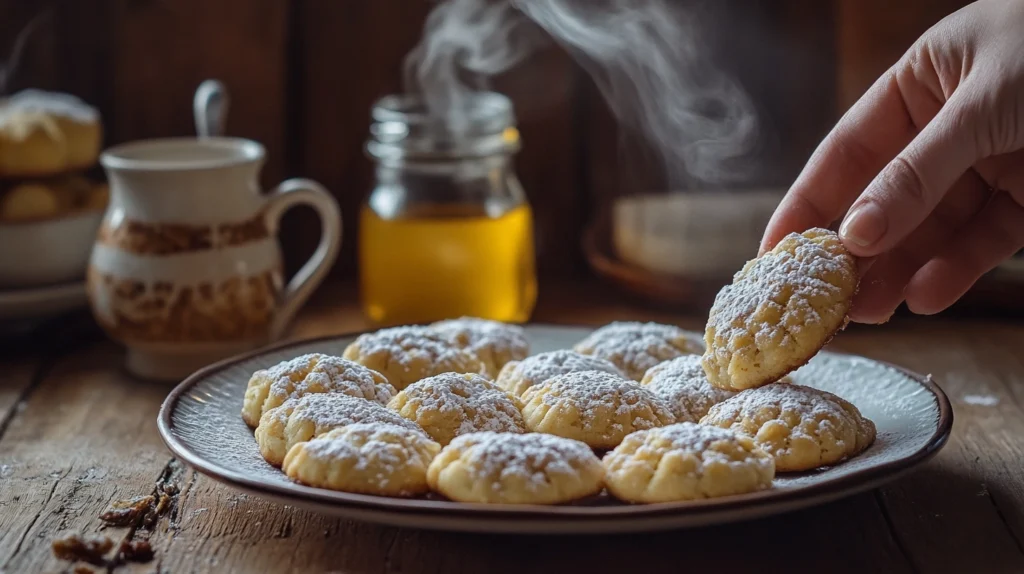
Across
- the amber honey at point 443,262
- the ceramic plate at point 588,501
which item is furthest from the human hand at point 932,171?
the amber honey at point 443,262

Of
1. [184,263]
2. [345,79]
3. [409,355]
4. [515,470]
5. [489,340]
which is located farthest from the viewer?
[345,79]

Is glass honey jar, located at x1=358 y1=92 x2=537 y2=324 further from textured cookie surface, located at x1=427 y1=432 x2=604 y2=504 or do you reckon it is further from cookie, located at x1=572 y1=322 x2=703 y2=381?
textured cookie surface, located at x1=427 y1=432 x2=604 y2=504

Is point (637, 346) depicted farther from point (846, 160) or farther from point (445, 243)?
point (445, 243)

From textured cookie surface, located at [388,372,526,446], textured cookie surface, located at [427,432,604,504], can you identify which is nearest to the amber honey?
textured cookie surface, located at [388,372,526,446]

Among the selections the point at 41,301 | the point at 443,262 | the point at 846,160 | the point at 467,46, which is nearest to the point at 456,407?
the point at 846,160

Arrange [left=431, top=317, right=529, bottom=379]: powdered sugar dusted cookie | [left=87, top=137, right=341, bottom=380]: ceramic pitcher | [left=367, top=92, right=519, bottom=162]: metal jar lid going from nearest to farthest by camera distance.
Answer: [left=431, top=317, right=529, bottom=379]: powdered sugar dusted cookie → [left=87, top=137, right=341, bottom=380]: ceramic pitcher → [left=367, top=92, right=519, bottom=162]: metal jar lid

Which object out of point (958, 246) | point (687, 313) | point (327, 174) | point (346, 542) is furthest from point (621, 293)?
point (346, 542)

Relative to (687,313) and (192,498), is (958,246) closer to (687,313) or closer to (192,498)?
(687,313)
